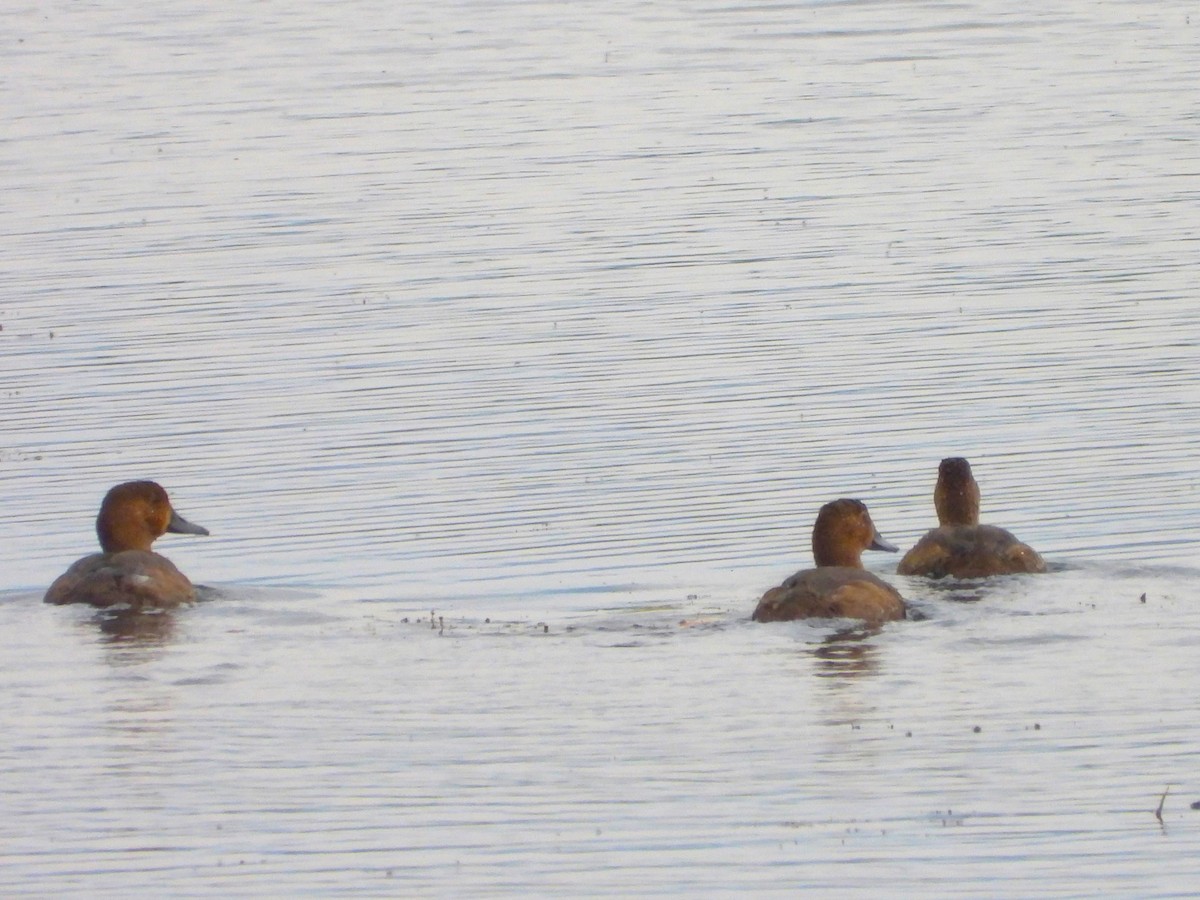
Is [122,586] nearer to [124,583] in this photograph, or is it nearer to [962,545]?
[124,583]

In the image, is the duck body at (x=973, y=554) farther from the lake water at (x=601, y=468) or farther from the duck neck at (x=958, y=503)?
the duck neck at (x=958, y=503)

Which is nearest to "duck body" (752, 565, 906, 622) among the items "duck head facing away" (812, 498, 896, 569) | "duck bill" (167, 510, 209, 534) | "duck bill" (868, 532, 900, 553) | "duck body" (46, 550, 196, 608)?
"duck head facing away" (812, 498, 896, 569)

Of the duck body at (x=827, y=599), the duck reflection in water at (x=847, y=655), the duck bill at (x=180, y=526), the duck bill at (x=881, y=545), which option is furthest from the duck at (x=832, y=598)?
the duck bill at (x=180, y=526)

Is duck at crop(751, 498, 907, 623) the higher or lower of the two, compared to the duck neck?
lower

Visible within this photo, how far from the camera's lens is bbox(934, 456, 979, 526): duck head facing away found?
1478 centimetres

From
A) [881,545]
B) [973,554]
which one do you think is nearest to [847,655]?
[973,554]

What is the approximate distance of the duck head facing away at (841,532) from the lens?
13906 millimetres

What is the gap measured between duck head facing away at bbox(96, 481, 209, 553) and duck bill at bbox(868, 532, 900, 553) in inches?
155

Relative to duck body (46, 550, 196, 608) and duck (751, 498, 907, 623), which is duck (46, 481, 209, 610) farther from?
duck (751, 498, 907, 623)

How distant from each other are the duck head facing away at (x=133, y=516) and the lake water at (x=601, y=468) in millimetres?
423

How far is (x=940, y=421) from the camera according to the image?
1811 centimetres

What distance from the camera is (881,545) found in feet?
47.9

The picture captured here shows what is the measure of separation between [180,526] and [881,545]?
3.99 m

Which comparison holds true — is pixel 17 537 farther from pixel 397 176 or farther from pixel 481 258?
pixel 397 176
